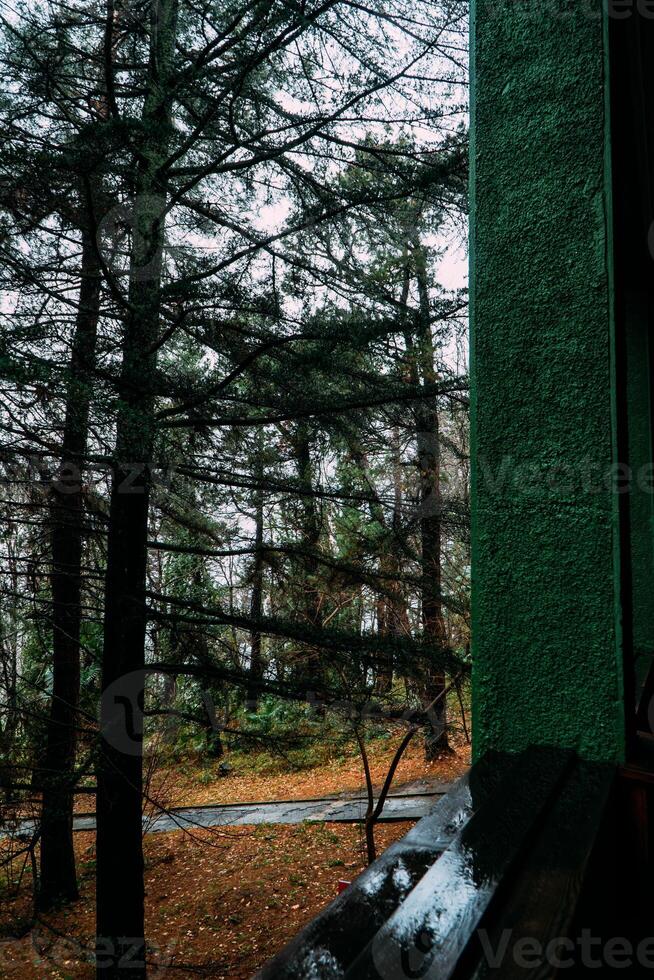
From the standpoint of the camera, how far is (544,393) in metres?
1.24

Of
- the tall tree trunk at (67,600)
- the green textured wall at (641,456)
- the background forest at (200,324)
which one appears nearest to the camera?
the green textured wall at (641,456)

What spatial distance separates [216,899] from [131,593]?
3.61 meters

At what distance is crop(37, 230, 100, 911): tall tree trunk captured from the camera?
12.1 ft

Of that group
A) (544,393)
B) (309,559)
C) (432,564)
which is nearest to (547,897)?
(544,393)

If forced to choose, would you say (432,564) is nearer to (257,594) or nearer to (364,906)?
(257,594)

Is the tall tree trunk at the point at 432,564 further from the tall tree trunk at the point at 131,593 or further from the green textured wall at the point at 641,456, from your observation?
the tall tree trunk at the point at 131,593

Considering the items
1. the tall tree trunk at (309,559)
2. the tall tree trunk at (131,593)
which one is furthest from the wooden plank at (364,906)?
the tall tree trunk at (309,559)

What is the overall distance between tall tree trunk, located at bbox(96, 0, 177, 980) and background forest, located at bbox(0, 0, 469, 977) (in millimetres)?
19

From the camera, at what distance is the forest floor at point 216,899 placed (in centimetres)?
468

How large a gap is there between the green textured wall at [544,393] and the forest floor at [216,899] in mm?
3676

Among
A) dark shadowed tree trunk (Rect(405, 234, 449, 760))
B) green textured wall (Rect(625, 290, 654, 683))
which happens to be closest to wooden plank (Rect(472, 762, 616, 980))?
green textured wall (Rect(625, 290, 654, 683))

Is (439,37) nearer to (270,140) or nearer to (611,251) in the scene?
(270,140)

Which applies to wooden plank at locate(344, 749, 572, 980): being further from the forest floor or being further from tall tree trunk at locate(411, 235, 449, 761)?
the forest floor

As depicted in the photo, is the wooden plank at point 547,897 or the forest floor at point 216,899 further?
the forest floor at point 216,899
